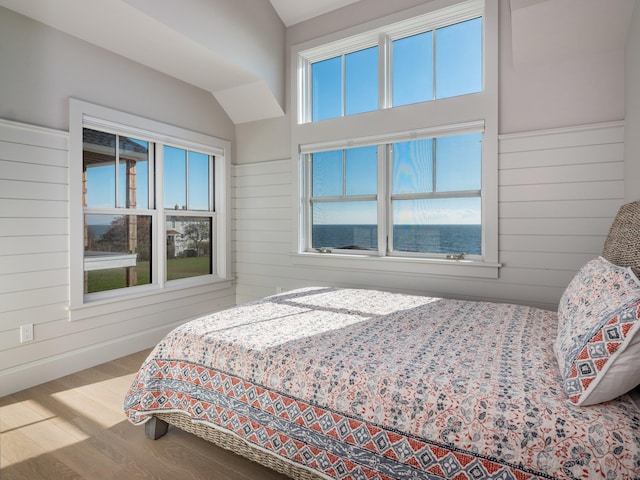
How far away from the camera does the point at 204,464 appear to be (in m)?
1.79

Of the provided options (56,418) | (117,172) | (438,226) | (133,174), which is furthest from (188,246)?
(438,226)

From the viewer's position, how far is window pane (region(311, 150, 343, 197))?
381cm

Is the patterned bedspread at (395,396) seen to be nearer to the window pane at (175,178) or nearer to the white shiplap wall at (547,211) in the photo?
the white shiplap wall at (547,211)

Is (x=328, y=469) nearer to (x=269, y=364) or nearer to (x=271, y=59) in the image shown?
(x=269, y=364)

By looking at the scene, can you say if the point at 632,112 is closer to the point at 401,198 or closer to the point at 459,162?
the point at 459,162

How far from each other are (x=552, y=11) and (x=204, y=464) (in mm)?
3353

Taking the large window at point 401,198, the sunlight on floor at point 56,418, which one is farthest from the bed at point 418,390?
the large window at point 401,198

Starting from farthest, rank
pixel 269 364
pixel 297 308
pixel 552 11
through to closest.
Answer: pixel 297 308, pixel 552 11, pixel 269 364

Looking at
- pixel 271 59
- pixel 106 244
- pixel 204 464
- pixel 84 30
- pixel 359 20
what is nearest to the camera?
pixel 204 464

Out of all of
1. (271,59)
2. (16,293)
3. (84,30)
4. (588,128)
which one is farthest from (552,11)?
(16,293)

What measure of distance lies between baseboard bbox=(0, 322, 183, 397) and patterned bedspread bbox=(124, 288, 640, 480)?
4.36 ft

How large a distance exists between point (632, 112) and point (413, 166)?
5.18 ft

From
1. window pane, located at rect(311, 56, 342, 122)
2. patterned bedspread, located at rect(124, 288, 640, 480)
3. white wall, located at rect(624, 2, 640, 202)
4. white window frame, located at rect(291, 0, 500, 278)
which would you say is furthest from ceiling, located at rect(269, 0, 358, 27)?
patterned bedspread, located at rect(124, 288, 640, 480)

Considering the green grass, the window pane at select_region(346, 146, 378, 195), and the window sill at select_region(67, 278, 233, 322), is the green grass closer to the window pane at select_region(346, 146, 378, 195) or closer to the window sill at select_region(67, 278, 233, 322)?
the window sill at select_region(67, 278, 233, 322)
